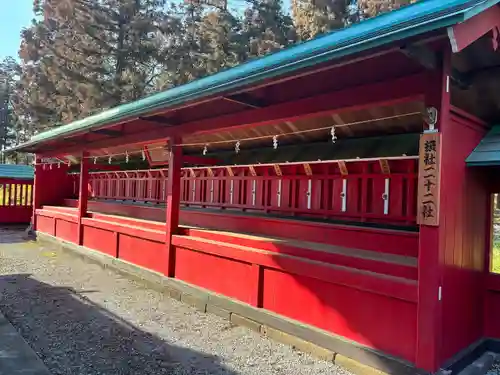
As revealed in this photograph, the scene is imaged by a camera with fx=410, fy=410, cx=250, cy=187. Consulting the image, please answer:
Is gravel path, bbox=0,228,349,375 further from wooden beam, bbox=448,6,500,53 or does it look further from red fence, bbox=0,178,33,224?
red fence, bbox=0,178,33,224

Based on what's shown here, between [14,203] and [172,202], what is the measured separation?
40.7 feet

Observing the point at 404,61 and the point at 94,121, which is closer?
the point at 404,61

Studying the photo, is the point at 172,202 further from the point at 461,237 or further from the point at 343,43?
the point at 461,237

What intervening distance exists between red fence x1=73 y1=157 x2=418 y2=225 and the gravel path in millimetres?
2330

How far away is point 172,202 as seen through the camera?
22.0 ft

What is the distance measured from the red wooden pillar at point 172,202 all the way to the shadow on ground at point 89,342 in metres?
1.30

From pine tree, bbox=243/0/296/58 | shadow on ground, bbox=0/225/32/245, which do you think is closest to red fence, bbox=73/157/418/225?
→ shadow on ground, bbox=0/225/32/245

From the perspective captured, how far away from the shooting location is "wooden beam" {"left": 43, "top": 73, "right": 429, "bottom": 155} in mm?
3775

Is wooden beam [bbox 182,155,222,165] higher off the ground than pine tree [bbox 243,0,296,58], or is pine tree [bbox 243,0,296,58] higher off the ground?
pine tree [bbox 243,0,296,58]

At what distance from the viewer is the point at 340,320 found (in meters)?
4.25

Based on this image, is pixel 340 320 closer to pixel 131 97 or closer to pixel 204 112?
pixel 204 112

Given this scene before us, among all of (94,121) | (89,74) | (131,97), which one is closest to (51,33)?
(89,74)

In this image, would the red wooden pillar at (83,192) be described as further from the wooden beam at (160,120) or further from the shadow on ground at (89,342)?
the wooden beam at (160,120)

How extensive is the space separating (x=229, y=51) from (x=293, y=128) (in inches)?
600
